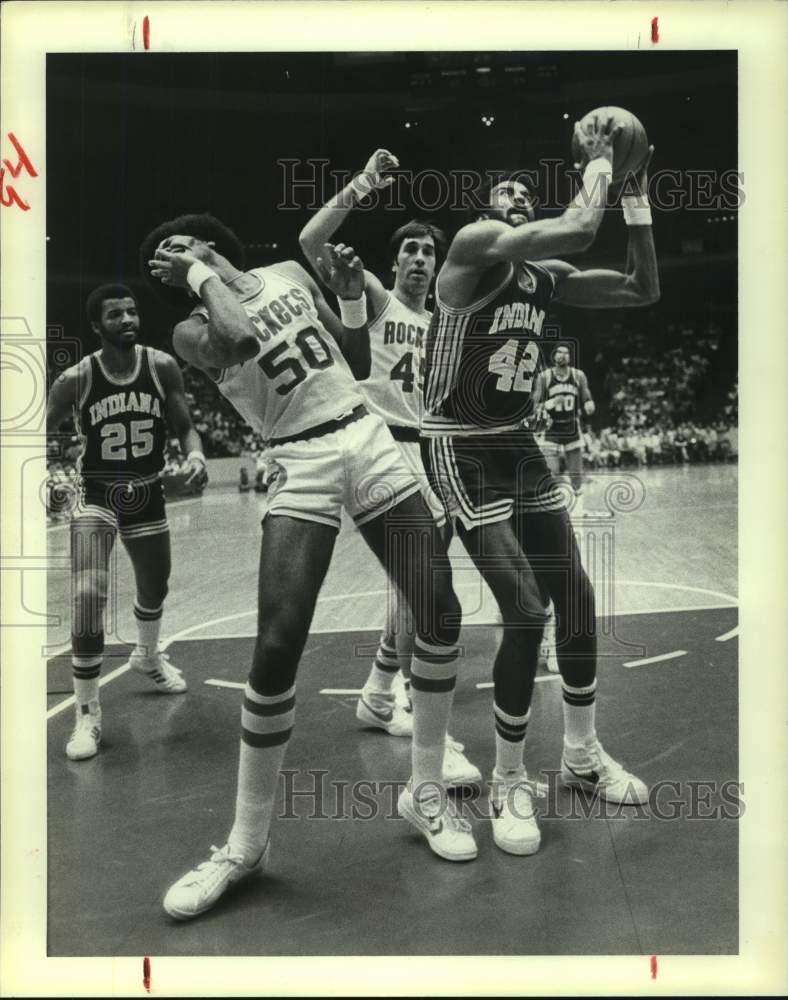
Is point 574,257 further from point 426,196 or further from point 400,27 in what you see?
point 400,27

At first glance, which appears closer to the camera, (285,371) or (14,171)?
(285,371)

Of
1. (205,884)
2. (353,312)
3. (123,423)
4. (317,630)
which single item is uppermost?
(353,312)

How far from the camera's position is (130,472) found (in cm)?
355

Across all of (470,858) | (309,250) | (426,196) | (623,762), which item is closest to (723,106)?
(426,196)

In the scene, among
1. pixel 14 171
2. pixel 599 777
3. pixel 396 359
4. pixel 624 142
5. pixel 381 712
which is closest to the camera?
pixel 624 142

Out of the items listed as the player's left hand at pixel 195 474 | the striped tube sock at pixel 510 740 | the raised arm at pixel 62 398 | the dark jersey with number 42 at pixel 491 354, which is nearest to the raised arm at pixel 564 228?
the dark jersey with number 42 at pixel 491 354

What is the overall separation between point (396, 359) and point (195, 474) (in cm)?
89

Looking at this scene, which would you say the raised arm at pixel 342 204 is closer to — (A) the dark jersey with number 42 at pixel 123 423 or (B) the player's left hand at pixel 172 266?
(B) the player's left hand at pixel 172 266

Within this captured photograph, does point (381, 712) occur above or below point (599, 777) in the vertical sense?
above

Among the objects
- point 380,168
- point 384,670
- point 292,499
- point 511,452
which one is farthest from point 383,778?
point 380,168

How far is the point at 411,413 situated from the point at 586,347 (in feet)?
2.35

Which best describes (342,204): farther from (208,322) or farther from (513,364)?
(513,364)

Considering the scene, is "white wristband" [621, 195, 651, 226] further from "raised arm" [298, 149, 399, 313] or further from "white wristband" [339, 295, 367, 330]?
"white wristband" [339, 295, 367, 330]

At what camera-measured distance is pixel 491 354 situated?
126 inches
